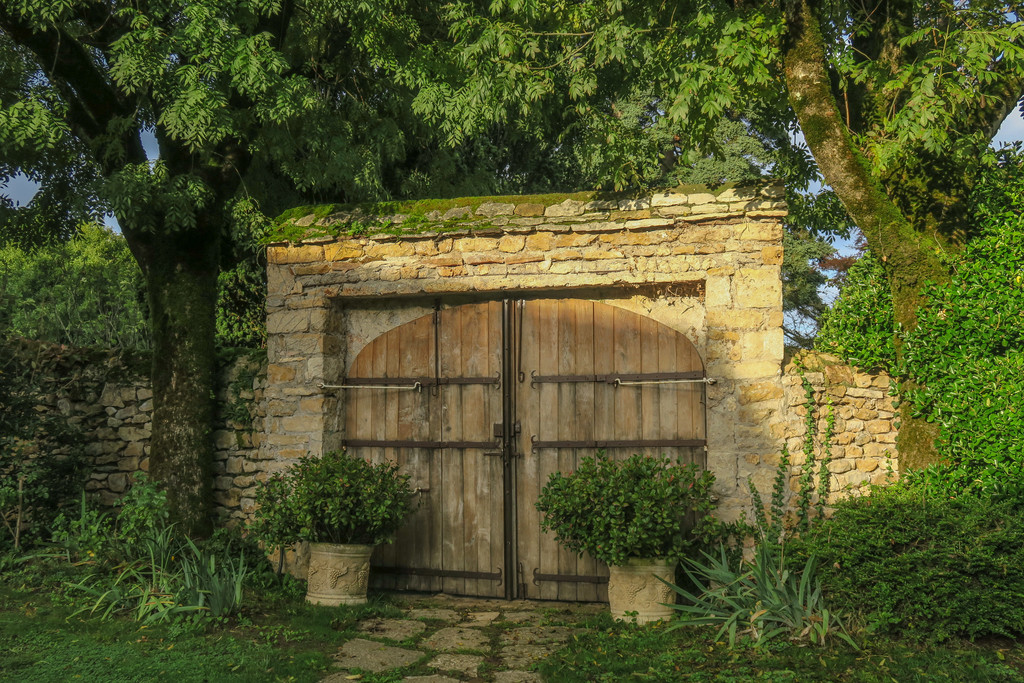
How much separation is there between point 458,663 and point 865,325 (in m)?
3.59

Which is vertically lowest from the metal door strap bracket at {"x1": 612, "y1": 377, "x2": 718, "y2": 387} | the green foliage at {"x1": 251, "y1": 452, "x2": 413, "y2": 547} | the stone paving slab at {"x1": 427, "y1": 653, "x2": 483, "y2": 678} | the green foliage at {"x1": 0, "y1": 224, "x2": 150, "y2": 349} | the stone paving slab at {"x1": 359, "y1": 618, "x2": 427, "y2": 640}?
the stone paving slab at {"x1": 427, "y1": 653, "x2": 483, "y2": 678}

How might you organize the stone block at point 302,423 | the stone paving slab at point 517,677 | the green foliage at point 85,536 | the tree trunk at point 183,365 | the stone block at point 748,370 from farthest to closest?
the tree trunk at point 183,365 < the stone block at point 302,423 < the green foliage at point 85,536 < the stone block at point 748,370 < the stone paving slab at point 517,677

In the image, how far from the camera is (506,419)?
19.4 feet

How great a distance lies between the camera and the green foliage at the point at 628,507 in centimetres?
490

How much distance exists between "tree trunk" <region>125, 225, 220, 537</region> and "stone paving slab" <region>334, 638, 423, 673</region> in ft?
6.67

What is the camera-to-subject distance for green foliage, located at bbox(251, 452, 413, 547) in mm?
5344

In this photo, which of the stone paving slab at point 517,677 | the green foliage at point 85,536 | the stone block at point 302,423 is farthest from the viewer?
the stone block at point 302,423

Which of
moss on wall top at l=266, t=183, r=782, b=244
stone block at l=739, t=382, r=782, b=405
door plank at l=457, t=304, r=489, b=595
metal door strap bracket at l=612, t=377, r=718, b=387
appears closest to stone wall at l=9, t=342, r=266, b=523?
moss on wall top at l=266, t=183, r=782, b=244

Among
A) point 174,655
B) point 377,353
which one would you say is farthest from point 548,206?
point 174,655

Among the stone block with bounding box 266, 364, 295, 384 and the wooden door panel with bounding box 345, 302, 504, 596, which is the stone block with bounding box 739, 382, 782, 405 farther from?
the stone block with bounding box 266, 364, 295, 384

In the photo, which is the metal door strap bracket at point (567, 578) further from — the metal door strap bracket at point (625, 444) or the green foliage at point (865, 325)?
the green foliage at point (865, 325)

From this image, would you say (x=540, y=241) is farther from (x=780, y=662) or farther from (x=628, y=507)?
(x=780, y=662)

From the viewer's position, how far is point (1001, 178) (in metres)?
5.45

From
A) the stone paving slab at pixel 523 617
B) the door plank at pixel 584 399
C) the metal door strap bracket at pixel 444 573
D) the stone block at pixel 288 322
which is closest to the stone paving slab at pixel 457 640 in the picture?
the stone paving slab at pixel 523 617
